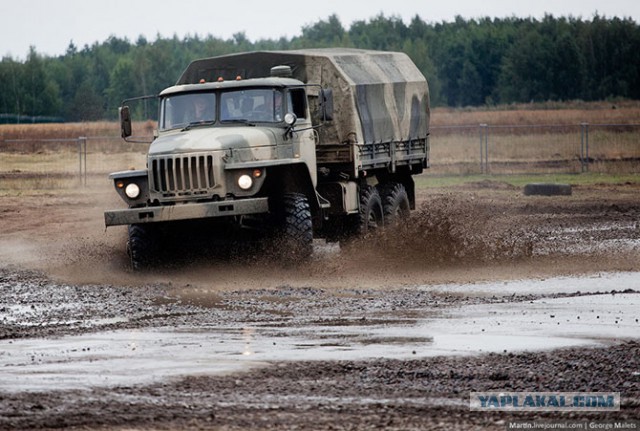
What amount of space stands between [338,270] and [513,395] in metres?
9.15

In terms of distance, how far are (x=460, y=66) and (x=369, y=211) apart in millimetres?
122420

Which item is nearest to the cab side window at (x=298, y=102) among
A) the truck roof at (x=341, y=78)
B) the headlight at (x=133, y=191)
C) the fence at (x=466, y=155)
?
the truck roof at (x=341, y=78)

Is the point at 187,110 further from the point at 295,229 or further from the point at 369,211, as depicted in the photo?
the point at 369,211

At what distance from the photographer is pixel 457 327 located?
1260 centimetres

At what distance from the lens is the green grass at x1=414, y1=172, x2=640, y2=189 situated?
38.0 m

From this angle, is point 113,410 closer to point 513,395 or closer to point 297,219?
point 513,395

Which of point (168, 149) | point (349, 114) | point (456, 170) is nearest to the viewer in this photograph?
point (168, 149)

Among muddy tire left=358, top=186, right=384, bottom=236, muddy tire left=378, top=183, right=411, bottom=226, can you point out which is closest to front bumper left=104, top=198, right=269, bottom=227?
muddy tire left=358, top=186, right=384, bottom=236

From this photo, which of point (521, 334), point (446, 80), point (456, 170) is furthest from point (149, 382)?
point (446, 80)

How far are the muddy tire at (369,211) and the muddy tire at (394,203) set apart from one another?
0.68ft

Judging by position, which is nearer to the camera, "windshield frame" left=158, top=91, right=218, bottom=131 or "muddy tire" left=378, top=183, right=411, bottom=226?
"windshield frame" left=158, top=91, right=218, bottom=131

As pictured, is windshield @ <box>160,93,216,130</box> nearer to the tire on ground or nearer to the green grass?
the tire on ground

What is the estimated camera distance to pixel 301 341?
11.7m

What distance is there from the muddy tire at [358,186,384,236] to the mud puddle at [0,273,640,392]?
22.2 ft
